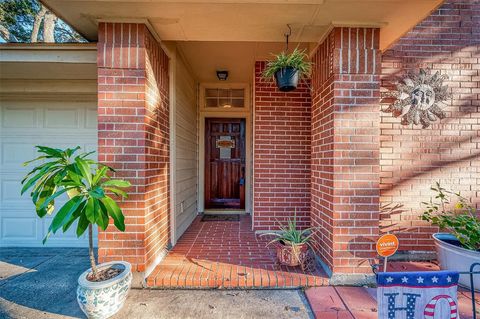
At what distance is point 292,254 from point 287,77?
1748 mm

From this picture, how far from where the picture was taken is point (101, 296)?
5.90 ft

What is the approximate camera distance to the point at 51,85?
3084 mm

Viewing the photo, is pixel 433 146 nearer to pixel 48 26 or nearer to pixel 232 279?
pixel 232 279

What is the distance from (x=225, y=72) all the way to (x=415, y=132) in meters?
2.82

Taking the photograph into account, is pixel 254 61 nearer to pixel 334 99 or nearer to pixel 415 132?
pixel 334 99

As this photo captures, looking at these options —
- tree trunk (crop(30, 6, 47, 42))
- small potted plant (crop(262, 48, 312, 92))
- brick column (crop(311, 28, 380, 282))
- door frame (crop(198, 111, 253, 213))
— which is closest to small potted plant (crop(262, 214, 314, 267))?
brick column (crop(311, 28, 380, 282))

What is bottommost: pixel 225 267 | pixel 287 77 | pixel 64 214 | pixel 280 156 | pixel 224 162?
pixel 225 267

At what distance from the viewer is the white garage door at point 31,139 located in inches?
127

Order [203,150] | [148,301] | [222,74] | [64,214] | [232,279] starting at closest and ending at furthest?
[64,214] → [148,301] → [232,279] → [222,74] → [203,150]

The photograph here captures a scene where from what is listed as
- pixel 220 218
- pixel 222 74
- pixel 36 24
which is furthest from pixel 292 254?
pixel 36 24

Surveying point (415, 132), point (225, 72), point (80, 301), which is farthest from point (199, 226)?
point (415, 132)

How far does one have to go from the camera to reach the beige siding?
3.40 metres

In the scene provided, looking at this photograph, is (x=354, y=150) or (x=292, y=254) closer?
(x=354, y=150)

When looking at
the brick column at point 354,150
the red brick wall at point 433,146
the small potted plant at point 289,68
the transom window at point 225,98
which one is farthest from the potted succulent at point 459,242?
the transom window at point 225,98
